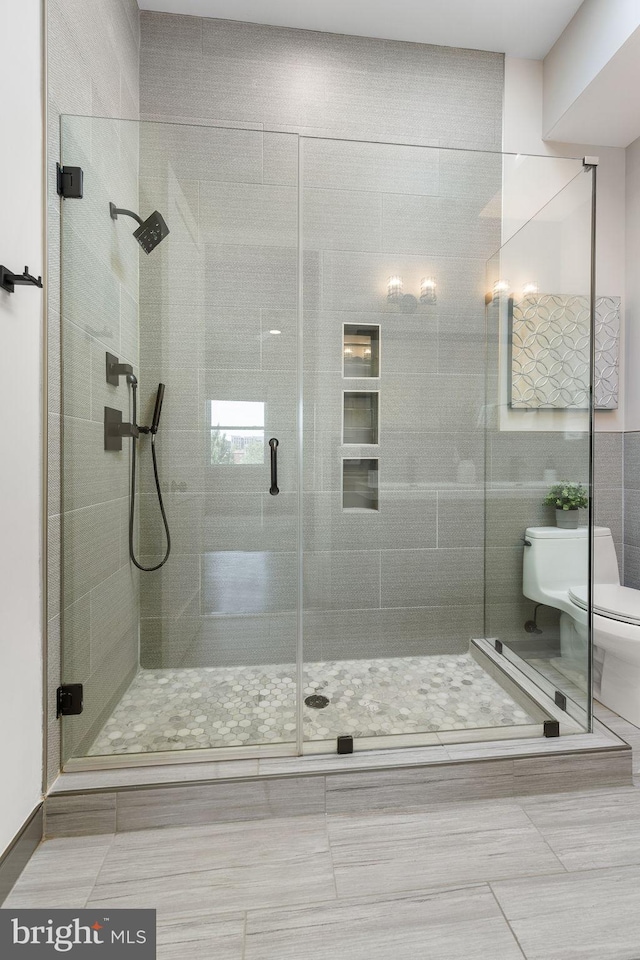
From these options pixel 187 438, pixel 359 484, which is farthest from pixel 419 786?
pixel 187 438

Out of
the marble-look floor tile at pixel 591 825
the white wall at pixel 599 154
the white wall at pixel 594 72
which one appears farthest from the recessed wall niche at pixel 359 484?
the white wall at pixel 594 72

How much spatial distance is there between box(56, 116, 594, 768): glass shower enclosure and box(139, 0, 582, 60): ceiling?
1.04 metres

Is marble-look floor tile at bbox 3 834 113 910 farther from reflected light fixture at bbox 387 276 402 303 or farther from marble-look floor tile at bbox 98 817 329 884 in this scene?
reflected light fixture at bbox 387 276 402 303

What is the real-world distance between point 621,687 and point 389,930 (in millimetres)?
1394

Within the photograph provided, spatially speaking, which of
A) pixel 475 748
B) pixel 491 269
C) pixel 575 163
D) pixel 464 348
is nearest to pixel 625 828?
pixel 475 748

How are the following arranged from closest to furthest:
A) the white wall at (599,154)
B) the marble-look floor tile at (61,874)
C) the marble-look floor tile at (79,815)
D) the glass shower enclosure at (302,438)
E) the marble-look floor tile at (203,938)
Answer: the marble-look floor tile at (203,938) → the marble-look floor tile at (61,874) → the marble-look floor tile at (79,815) → the glass shower enclosure at (302,438) → the white wall at (599,154)

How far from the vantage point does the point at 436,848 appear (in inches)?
54.2

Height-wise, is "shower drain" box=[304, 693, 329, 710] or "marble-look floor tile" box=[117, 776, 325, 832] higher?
"shower drain" box=[304, 693, 329, 710]

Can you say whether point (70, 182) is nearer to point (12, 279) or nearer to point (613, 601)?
point (12, 279)

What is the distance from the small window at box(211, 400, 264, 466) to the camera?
1.68 meters

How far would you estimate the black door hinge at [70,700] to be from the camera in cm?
152

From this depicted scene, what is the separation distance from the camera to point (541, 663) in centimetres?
193

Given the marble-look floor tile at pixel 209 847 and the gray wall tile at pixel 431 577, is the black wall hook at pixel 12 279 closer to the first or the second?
the gray wall tile at pixel 431 577

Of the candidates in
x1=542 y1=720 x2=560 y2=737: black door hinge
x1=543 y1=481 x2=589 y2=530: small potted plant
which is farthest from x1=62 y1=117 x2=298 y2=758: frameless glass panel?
x1=543 y1=481 x2=589 y2=530: small potted plant
